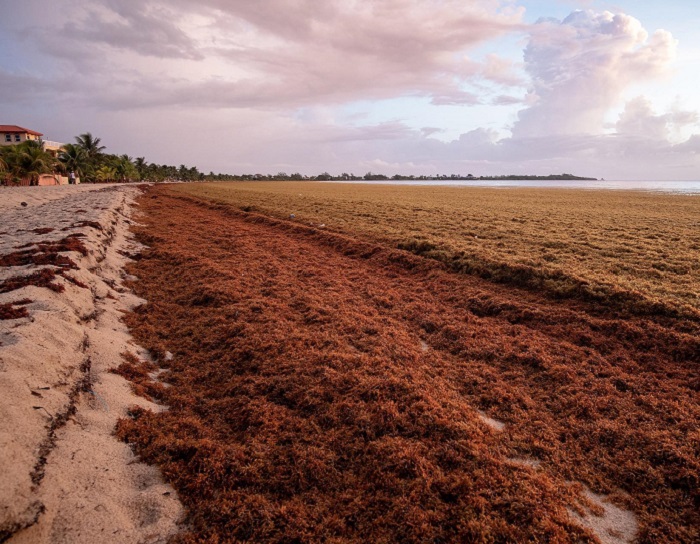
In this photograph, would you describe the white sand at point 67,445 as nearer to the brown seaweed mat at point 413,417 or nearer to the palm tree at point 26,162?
the brown seaweed mat at point 413,417

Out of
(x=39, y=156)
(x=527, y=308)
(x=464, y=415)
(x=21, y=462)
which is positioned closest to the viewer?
(x=21, y=462)

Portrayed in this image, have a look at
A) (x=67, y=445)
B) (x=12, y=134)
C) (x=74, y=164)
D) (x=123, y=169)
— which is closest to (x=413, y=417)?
(x=67, y=445)

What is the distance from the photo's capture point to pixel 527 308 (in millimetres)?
8891

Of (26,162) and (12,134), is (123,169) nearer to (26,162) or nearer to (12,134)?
(12,134)

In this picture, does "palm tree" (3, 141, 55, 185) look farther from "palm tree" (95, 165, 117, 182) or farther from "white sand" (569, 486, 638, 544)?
"white sand" (569, 486, 638, 544)

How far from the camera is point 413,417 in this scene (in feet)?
16.3

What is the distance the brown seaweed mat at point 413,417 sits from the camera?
3.59m

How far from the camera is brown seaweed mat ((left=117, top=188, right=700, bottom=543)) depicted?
11.8 ft

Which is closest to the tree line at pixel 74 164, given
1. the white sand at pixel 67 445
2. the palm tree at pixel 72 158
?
the palm tree at pixel 72 158

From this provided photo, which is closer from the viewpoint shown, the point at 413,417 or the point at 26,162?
the point at 413,417

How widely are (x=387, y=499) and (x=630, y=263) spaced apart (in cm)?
1227

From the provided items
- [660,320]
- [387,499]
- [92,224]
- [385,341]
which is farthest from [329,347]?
[92,224]

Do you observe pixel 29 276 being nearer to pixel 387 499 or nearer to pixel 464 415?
pixel 387 499

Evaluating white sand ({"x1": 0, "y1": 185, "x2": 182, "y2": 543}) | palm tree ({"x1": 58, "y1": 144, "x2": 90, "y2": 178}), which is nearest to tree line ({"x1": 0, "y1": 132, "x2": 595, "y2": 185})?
palm tree ({"x1": 58, "y1": 144, "x2": 90, "y2": 178})
